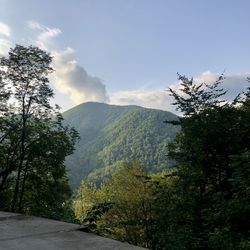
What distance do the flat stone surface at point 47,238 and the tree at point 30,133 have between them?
1798cm

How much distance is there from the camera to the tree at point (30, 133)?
21281 mm

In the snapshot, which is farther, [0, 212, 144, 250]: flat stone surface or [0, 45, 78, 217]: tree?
[0, 45, 78, 217]: tree

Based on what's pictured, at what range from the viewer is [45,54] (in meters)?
21.9

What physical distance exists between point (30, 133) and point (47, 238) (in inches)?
781

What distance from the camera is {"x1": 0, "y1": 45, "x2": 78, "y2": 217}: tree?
2128 cm

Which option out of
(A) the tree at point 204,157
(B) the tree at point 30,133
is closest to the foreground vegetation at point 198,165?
(A) the tree at point 204,157

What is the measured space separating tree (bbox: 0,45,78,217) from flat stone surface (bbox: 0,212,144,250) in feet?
59.0

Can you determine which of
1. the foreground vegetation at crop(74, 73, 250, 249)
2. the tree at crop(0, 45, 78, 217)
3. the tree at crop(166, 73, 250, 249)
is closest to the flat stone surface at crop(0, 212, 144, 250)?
the foreground vegetation at crop(74, 73, 250, 249)

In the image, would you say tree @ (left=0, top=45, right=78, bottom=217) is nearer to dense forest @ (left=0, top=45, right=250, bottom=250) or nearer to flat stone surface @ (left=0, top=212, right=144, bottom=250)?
dense forest @ (left=0, top=45, right=250, bottom=250)

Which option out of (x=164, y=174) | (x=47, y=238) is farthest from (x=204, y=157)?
(x=47, y=238)

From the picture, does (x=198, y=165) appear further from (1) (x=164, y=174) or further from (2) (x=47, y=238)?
(2) (x=47, y=238)

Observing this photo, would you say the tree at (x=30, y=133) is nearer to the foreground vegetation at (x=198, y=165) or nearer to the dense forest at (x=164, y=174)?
the dense forest at (x=164, y=174)

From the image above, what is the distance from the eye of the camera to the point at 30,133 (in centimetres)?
2195

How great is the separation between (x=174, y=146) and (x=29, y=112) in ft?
33.7
